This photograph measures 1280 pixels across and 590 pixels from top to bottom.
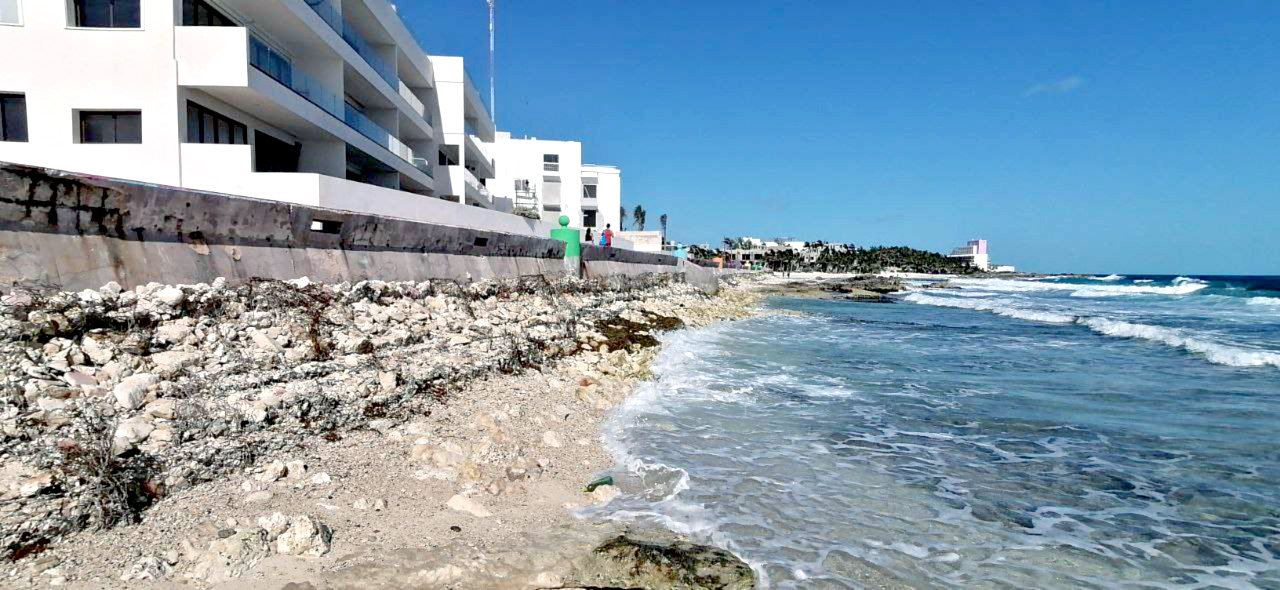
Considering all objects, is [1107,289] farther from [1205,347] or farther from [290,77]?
[290,77]

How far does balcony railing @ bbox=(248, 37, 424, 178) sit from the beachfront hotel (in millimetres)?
54

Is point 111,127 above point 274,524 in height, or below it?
above

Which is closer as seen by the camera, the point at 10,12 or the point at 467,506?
the point at 467,506

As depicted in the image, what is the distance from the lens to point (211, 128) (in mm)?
16281

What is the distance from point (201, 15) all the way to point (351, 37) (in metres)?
6.53

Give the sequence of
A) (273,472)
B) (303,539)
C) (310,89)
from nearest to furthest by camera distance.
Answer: (303,539), (273,472), (310,89)

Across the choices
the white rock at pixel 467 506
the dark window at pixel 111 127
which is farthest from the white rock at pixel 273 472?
the dark window at pixel 111 127

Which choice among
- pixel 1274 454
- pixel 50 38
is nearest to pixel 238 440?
pixel 1274 454

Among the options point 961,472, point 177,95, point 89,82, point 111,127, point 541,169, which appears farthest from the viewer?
point 541,169

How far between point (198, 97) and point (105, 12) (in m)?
2.46

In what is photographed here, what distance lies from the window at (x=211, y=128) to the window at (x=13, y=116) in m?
3.33

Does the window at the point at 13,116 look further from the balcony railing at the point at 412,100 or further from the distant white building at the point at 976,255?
the distant white building at the point at 976,255

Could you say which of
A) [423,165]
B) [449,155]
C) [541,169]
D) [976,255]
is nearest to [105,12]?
[423,165]

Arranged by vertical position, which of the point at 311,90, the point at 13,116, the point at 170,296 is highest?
the point at 311,90
